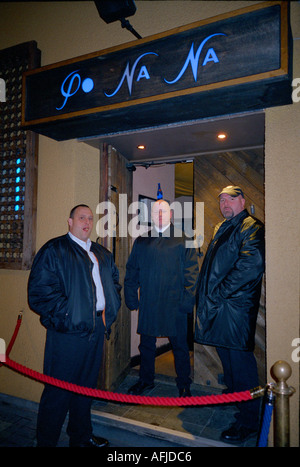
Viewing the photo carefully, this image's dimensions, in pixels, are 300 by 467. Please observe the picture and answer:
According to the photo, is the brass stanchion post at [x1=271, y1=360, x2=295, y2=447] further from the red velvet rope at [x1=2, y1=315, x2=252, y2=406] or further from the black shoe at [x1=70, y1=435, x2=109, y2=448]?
the black shoe at [x1=70, y1=435, x2=109, y2=448]

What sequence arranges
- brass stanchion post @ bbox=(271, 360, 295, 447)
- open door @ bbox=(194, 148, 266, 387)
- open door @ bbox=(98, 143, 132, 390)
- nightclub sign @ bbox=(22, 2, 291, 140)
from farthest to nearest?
1. open door @ bbox=(194, 148, 266, 387)
2. open door @ bbox=(98, 143, 132, 390)
3. nightclub sign @ bbox=(22, 2, 291, 140)
4. brass stanchion post @ bbox=(271, 360, 295, 447)

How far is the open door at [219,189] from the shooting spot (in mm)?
4012

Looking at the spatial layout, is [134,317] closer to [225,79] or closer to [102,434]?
[102,434]

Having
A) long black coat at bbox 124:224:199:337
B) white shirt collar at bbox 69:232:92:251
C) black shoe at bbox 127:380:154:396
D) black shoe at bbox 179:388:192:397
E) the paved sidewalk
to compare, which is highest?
white shirt collar at bbox 69:232:92:251

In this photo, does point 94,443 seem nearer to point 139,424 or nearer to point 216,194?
point 139,424

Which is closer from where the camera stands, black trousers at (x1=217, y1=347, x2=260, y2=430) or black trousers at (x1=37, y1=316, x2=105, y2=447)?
black trousers at (x1=37, y1=316, x2=105, y2=447)

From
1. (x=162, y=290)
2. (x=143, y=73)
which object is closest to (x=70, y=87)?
(x=143, y=73)

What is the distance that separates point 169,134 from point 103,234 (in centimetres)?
148

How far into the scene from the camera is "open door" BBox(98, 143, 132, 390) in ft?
12.4

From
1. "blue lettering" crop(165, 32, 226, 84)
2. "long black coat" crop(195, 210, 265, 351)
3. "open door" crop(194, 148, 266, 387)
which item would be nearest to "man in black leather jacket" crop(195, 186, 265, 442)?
"long black coat" crop(195, 210, 265, 351)

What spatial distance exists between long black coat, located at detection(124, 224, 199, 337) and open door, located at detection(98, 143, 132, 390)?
37 centimetres

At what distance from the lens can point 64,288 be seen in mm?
2697

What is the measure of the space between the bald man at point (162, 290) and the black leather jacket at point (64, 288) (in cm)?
96

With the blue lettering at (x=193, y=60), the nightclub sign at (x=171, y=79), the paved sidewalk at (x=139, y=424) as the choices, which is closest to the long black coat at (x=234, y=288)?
the paved sidewalk at (x=139, y=424)
